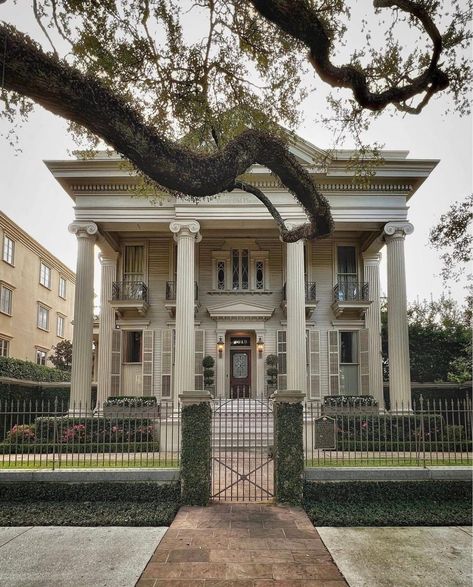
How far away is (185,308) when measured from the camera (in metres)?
16.9

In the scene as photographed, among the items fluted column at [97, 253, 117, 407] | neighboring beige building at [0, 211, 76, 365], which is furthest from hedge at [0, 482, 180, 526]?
neighboring beige building at [0, 211, 76, 365]

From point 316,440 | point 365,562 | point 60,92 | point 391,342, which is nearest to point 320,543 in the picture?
point 365,562

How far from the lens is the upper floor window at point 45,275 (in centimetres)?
3036

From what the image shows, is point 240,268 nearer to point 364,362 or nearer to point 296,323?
point 296,323

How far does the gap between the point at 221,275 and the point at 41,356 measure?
619 inches

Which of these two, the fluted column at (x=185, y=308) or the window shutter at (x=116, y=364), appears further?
the window shutter at (x=116, y=364)

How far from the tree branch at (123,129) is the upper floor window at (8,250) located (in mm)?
22553

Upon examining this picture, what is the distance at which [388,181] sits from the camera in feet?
57.5

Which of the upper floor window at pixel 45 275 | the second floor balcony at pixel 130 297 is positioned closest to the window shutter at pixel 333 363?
the second floor balcony at pixel 130 297

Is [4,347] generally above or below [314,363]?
above

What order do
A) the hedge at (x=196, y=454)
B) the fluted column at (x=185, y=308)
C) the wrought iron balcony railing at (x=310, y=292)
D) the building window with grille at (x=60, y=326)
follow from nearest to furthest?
the hedge at (x=196, y=454) < the fluted column at (x=185, y=308) < the wrought iron balcony railing at (x=310, y=292) < the building window with grille at (x=60, y=326)

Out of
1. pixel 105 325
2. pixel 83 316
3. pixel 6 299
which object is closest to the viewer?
pixel 83 316

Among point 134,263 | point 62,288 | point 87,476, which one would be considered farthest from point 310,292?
point 62,288

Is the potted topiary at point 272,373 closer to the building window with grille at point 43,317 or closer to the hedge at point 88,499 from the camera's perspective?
the hedge at point 88,499
